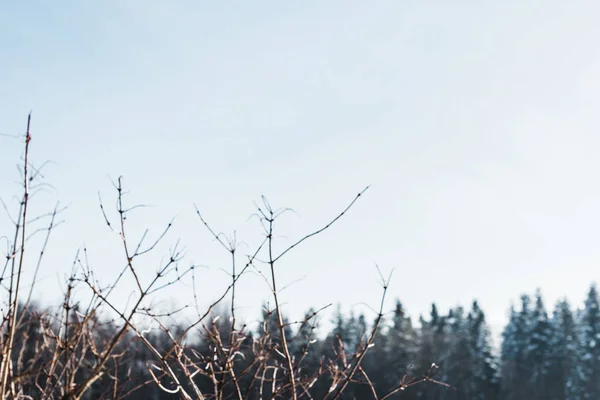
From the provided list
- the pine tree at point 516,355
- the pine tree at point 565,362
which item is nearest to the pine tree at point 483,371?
the pine tree at point 516,355

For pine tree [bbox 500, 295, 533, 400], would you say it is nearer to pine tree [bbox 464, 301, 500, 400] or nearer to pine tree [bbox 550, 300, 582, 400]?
pine tree [bbox 464, 301, 500, 400]

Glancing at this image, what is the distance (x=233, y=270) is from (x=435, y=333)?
176ft

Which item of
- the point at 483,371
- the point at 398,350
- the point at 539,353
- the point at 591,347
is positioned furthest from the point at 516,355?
the point at 398,350

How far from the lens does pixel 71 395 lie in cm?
171

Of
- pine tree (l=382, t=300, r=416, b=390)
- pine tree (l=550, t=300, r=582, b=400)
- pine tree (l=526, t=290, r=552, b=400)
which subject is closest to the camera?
pine tree (l=382, t=300, r=416, b=390)

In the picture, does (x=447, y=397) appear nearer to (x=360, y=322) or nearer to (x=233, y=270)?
(x=360, y=322)

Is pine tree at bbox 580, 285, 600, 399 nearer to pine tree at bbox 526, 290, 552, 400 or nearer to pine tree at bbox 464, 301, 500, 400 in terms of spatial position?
pine tree at bbox 526, 290, 552, 400

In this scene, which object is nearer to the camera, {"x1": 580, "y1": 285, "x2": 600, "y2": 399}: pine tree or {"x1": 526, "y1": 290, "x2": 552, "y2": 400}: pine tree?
{"x1": 580, "y1": 285, "x2": 600, "y2": 399}: pine tree

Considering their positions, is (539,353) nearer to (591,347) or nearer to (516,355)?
(591,347)

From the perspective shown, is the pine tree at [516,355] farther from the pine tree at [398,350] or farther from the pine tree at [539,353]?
the pine tree at [398,350]

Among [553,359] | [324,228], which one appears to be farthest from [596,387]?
[324,228]

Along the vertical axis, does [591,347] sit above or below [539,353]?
above

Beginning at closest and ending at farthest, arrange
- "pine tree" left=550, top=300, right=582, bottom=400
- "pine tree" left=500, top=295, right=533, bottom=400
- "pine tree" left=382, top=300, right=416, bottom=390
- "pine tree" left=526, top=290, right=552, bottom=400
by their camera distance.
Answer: "pine tree" left=382, top=300, right=416, bottom=390, "pine tree" left=550, top=300, right=582, bottom=400, "pine tree" left=526, top=290, right=552, bottom=400, "pine tree" left=500, top=295, right=533, bottom=400

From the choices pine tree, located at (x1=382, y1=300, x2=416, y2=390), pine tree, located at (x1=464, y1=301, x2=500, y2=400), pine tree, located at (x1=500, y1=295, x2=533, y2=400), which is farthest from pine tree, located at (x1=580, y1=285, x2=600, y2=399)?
pine tree, located at (x1=382, y1=300, x2=416, y2=390)
